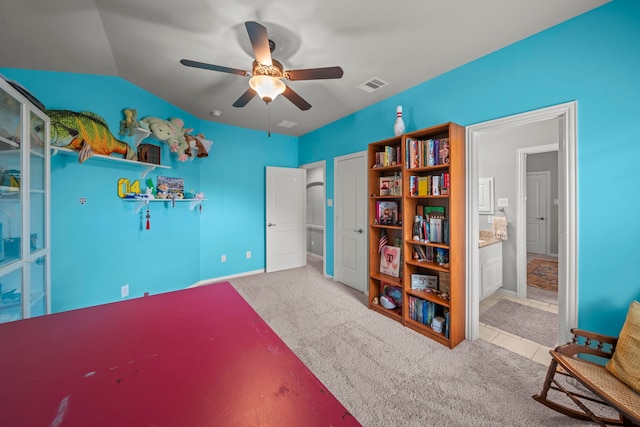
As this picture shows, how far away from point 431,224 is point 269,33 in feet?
7.21

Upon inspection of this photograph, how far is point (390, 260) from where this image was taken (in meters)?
2.81

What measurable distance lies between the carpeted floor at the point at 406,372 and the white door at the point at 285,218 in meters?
1.57

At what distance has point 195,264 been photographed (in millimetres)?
3523

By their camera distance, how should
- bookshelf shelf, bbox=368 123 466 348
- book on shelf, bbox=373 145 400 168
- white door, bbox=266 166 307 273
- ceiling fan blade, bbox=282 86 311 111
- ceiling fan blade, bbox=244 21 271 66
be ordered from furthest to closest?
white door, bbox=266 166 307 273, book on shelf, bbox=373 145 400 168, bookshelf shelf, bbox=368 123 466 348, ceiling fan blade, bbox=282 86 311 111, ceiling fan blade, bbox=244 21 271 66

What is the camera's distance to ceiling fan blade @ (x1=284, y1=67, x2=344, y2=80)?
1.67 m

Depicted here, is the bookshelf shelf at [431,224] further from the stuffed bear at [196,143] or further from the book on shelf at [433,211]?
the stuffed bear at [196,143]

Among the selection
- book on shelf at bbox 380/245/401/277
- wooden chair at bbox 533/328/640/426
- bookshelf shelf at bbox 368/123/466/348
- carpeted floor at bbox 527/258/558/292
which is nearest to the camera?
wooden chair at bbox 533/328/640/426

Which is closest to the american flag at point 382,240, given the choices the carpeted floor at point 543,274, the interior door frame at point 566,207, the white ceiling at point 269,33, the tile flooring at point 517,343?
the tile flooring at point 517,343

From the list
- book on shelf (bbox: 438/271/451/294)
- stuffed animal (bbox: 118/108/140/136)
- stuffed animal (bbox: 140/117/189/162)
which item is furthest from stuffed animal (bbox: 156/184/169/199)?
book on shelf (bbox: 438/271/451/294)

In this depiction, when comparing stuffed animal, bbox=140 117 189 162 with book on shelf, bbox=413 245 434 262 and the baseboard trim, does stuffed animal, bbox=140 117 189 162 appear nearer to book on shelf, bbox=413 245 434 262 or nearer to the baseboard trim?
the baseboard trim

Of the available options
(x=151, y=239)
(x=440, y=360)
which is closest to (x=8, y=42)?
(x=151, y=239)

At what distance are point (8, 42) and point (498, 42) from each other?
3.65 metres

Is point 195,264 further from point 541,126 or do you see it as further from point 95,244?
point 541,126

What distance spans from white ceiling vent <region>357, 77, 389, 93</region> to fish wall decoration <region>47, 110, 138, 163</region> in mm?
2650
